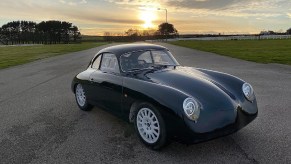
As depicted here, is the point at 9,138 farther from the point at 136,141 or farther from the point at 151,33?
the point at 151,33

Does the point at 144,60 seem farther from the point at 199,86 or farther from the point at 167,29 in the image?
the point at 167,29

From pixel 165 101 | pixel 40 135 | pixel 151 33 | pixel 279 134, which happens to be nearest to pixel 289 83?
pixel 279 134

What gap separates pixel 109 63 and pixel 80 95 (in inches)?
55.4

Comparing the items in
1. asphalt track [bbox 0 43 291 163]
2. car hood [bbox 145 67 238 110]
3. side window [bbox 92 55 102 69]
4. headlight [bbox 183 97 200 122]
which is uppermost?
side window [bbox 92 55 102 69]

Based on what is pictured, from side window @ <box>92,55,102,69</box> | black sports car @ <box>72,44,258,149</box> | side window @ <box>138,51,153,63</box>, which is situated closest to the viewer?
black sports car @ <box>72,44,258,149</box>

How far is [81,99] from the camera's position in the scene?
22.9ft

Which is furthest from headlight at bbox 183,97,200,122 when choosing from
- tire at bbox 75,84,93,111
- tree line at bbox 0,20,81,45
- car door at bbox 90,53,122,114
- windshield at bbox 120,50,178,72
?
tree line at bbox 0,20,81,45

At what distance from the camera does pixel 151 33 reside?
13400 cm

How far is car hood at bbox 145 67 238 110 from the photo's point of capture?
4.46 metres

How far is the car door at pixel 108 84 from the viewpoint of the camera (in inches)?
212

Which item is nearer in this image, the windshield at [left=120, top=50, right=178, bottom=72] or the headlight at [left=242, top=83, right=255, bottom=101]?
the headlight at [left=242, top=83, right=255, bottom=101]

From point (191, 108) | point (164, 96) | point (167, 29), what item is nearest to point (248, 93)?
point (191, 108)

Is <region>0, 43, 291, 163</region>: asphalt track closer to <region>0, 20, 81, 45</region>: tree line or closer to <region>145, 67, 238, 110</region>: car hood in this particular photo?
<region>145, 67, 238, 110</region>: car hood

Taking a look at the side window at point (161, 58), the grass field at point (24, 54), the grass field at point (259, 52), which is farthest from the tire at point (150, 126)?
the grass field at point (24, 54)
